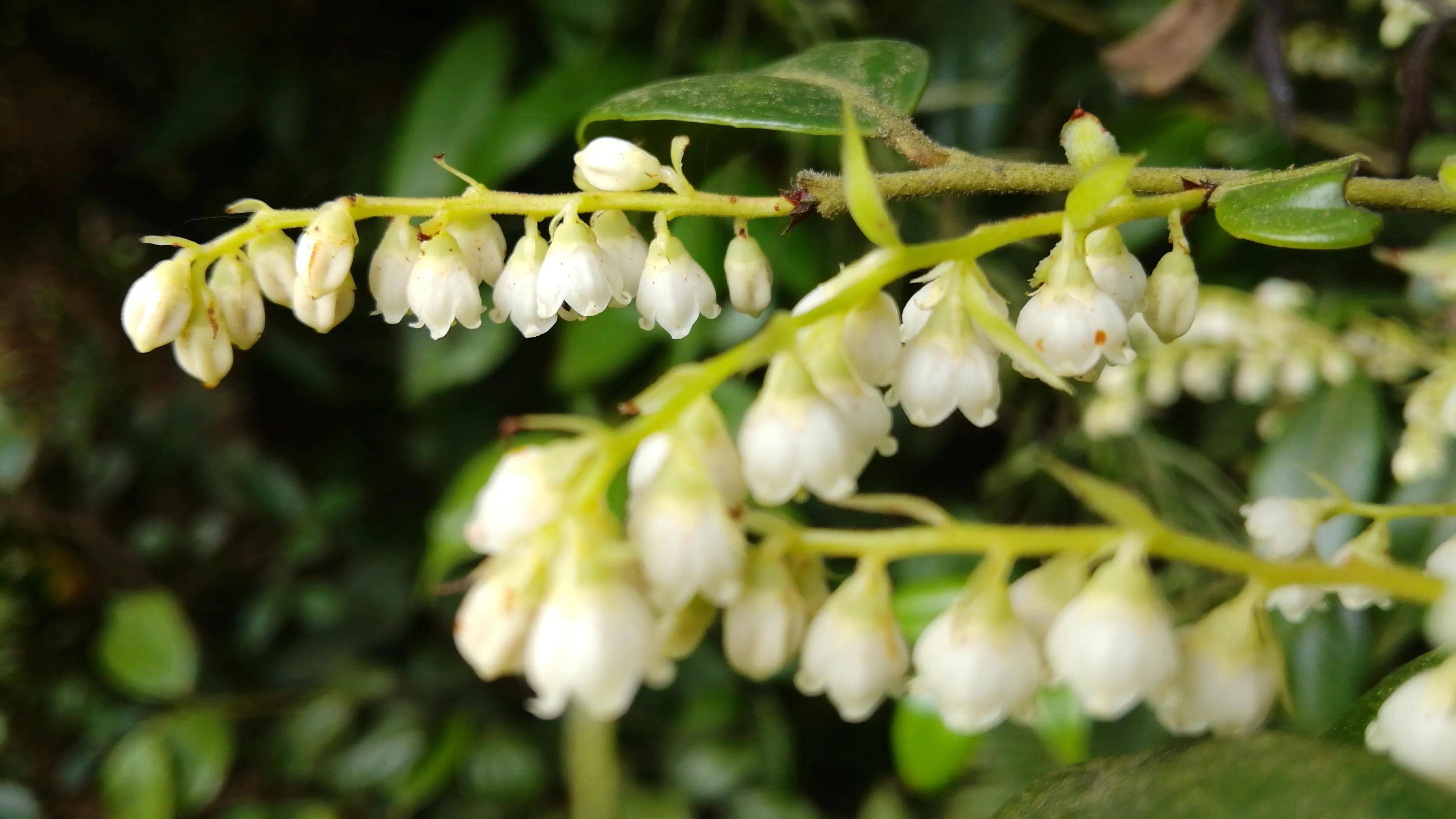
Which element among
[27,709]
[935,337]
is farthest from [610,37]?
[27,709]

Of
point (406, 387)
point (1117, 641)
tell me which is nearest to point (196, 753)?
point (406, 387)

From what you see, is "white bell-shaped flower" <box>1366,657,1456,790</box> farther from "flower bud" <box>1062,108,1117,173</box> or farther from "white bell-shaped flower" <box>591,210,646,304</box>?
"white bell-shaped flower" <box>591,210,646,304</box>

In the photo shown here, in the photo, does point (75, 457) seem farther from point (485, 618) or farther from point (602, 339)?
point (485, 618)

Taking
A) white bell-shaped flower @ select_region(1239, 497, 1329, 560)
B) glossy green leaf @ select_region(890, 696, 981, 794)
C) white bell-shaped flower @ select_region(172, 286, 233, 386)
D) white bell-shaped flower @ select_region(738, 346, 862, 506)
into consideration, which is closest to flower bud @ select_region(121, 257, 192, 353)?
white bell-shaped flower @ select_region(172, 286, 233, 386)

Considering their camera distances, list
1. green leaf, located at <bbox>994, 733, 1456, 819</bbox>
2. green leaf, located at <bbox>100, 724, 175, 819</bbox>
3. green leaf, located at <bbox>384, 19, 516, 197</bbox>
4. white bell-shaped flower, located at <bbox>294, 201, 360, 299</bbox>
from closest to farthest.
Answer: green leaf, located at <bbox>994, 733, 1456, 819</bbox> < white bell-shaped flower, located at <bbox>294, 201, 360, 299</bbox> < green leaf, located at <bbox>384, 19, 516, 197</bbox> < green leaf, located at <bbox>100, 724, 175, 819</bbox>

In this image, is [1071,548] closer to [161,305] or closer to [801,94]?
[801,94]

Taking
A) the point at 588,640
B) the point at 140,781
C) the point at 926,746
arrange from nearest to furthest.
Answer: the point at 588,640
the point at 926,746
the point at 140,781

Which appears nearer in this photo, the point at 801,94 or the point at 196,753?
the point at 801,94
